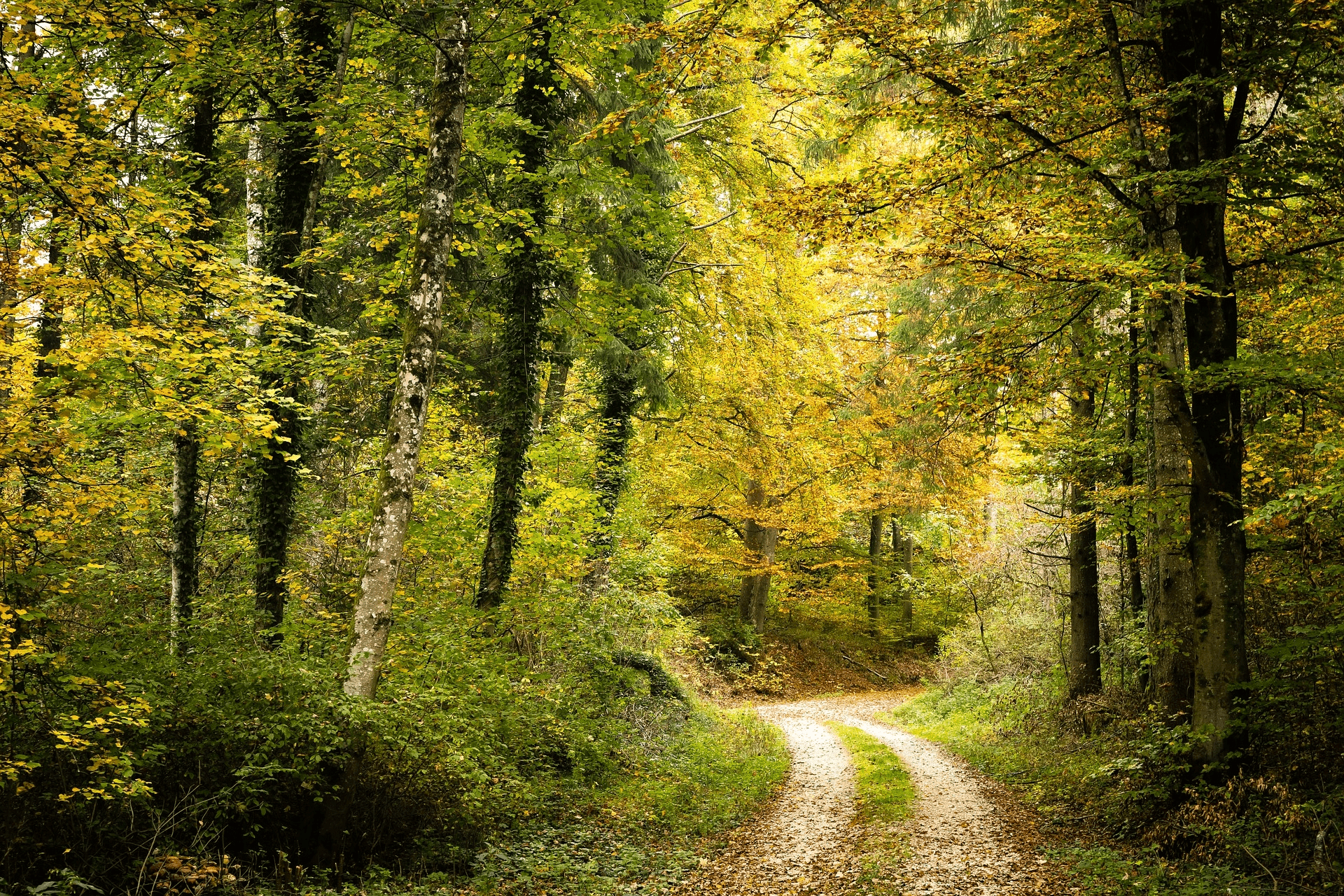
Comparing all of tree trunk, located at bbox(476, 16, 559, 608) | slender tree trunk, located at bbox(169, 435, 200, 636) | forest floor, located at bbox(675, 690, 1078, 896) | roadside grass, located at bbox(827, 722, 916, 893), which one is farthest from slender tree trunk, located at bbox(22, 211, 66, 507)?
roadside grass, located at bbox(827, 722, 916, 893)

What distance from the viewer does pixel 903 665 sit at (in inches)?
1067

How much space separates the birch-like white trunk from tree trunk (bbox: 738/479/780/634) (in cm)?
1526

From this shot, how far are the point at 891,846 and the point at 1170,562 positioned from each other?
14.4 feet

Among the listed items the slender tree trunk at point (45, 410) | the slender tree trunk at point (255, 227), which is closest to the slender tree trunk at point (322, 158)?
the slender tree trunk at point (255, 227)

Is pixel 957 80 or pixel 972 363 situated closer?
pixel 957 80

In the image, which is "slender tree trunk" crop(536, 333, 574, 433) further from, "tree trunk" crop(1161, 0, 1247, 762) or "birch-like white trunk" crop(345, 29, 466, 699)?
"tree trunk" crop(1161, 0, 1247, 762)

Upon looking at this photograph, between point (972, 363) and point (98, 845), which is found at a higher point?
point (972, 363)

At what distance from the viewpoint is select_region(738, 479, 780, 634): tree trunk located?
2211 cm

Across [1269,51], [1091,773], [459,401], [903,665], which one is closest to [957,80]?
[1269,51]

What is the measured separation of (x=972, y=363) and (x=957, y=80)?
A: 106 inches

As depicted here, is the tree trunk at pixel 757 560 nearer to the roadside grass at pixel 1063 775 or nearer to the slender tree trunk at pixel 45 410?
the roadside grass at pixel 1063 775

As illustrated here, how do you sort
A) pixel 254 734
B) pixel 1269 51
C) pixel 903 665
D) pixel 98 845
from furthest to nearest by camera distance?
1. pixel 903 665
2. pixel 1269 51
3. pixel 254 734
4. pixel 98 845

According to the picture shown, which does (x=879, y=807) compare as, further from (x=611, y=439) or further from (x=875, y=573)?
(x=875, y=573)

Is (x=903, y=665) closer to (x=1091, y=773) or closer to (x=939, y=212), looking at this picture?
(x=1091, y=773)
